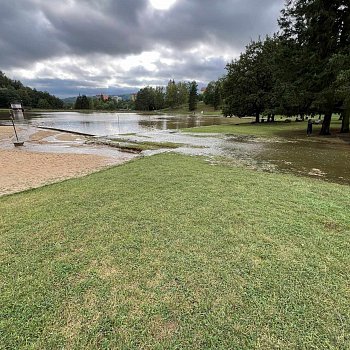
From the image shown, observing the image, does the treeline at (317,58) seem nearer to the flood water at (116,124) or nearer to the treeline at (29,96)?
the flood water at (116,124)

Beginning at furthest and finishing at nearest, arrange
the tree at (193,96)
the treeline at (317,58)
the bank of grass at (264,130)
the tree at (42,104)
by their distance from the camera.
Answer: the tree at (42,104) < the tree at (193,96) < the bank of grass at (264,130) < the treeline at (317,58)

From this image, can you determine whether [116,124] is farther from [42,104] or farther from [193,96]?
[42,104]

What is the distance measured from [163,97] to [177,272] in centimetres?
10825

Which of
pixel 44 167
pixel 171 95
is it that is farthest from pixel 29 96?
pixel 44 167

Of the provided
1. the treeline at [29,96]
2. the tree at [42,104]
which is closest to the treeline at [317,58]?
the treeline at [29,96]

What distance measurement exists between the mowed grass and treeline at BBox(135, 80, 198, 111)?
97.8 m

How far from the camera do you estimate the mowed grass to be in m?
1.79

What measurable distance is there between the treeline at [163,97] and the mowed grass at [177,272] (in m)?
97.8

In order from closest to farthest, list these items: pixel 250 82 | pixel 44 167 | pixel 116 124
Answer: pixel 44 167 < pixel 250 82 < pixel 116 124

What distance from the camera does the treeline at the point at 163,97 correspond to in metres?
97.8

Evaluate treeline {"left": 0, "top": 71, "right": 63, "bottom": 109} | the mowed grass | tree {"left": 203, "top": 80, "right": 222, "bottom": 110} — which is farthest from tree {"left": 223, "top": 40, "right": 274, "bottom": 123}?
treeline {"left": 0, "top": 71, "right": 63, "bottom": 109}

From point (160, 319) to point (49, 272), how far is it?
1.32 m

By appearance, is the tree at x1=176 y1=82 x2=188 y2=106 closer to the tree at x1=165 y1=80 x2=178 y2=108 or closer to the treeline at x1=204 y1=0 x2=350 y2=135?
the tree at x1=165 y1=80 x2=178 y2=108

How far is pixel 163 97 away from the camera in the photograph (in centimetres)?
10438
